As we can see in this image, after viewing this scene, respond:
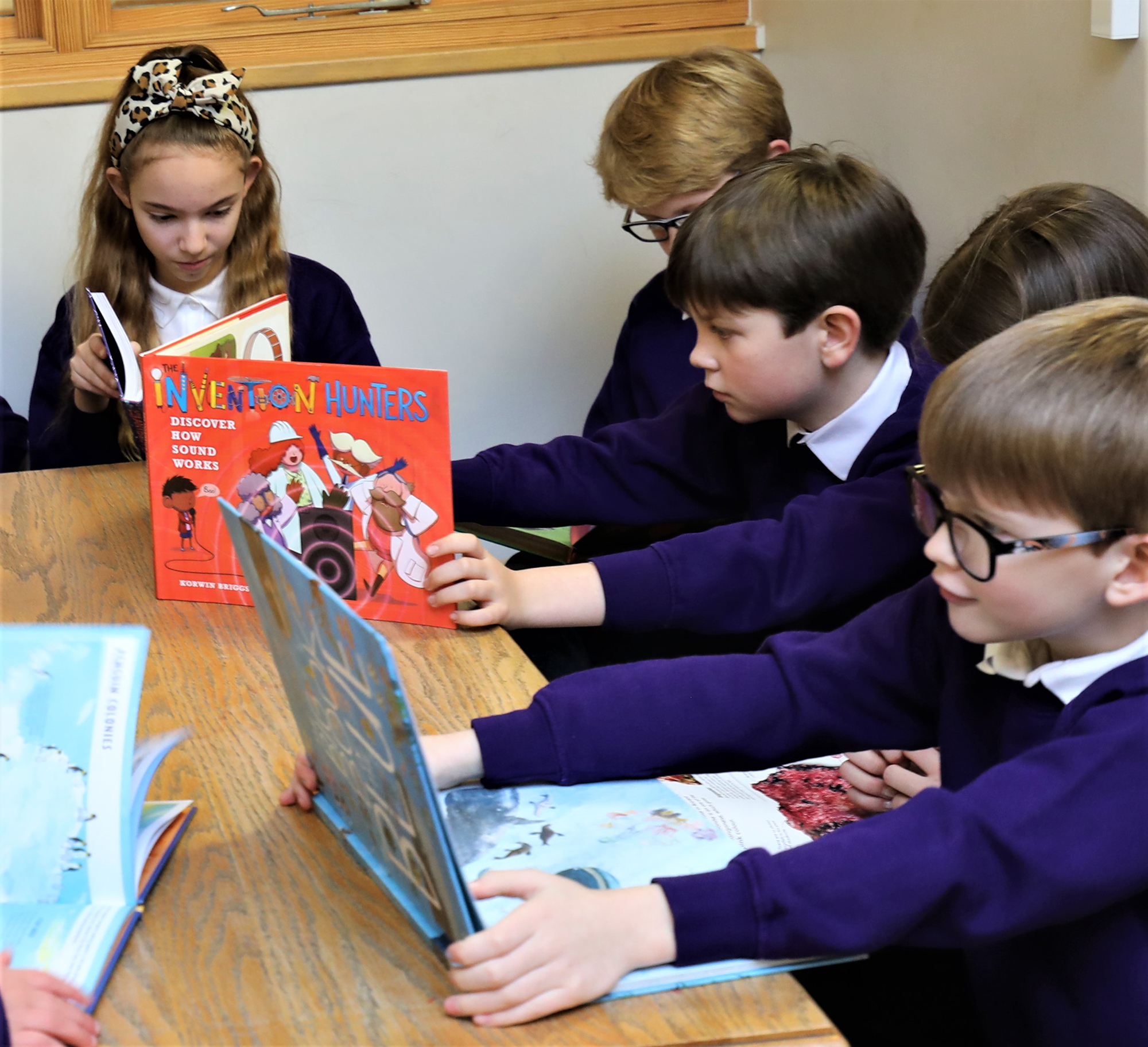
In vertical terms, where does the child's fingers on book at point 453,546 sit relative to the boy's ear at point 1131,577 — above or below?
below

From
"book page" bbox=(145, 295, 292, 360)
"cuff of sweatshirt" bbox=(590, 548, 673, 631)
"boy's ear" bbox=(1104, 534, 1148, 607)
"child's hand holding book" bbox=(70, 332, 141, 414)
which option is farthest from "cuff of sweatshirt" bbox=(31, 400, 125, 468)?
"boy's ear" bbox=(1104, 534, 1148, 607)

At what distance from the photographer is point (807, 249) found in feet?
4.27

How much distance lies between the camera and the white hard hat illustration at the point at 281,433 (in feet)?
3.85

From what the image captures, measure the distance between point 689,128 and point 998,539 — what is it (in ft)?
3.68

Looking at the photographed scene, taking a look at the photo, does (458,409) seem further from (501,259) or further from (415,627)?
(415,627)

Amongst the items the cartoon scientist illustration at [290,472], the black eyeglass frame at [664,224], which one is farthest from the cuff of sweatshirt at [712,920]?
the black eyeglass frame at [664,224]

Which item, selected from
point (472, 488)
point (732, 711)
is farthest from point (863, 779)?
point (472, 488)

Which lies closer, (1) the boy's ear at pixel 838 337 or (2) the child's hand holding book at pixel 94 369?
(1) the boy's ear at pixel 838 337

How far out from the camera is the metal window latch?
2.49 m

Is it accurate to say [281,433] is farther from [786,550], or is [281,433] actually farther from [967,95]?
[967,95]

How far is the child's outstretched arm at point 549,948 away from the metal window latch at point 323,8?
85.9 inches

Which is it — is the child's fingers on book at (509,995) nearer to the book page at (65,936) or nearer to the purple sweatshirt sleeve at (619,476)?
the book page at (65,936)

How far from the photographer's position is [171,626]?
3.97ft

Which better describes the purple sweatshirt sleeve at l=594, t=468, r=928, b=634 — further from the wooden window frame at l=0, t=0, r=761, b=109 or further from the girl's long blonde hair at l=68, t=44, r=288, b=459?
the wooden window frame at l=0, t=0, r=761, b=109
